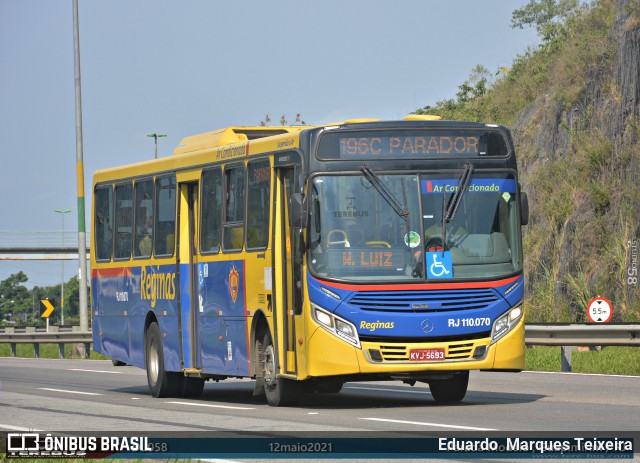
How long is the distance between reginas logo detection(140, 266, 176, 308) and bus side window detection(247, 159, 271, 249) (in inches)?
109

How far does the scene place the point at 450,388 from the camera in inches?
715

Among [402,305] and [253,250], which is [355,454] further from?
[253,250]

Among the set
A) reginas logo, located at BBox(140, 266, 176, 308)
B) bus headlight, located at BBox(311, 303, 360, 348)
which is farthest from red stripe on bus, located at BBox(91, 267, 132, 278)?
bus headlight, located at BBox(311, 303, 360, 348)

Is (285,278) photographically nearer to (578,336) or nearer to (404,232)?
(404,232)

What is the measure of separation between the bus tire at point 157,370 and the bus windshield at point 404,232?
17.5 feet

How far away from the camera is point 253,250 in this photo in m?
18.3

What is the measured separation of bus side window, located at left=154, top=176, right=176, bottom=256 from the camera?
21.0 m

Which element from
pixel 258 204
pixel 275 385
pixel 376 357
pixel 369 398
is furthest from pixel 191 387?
pixel 376 357

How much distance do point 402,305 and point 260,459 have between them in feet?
17.3

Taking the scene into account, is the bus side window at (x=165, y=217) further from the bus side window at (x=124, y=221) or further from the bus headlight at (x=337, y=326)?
the bus headlight at (x=337, y=326)

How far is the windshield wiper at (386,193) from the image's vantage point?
1677 centimetres

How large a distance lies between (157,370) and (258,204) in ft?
14.4

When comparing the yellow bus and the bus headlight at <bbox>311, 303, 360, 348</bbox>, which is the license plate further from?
the bus headlight at <bbox>311, 303, 360, 348</bbox>

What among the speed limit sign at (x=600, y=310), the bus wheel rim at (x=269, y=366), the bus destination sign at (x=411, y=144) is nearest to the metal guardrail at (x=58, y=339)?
the speed limit sign at (x=600, y=310)
